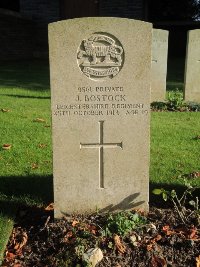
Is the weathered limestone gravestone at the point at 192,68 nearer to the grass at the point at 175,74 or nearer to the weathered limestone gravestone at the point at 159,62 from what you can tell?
the weathered limestone gravestone at the point at 159,62

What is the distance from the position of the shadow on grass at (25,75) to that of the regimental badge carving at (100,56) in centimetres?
816

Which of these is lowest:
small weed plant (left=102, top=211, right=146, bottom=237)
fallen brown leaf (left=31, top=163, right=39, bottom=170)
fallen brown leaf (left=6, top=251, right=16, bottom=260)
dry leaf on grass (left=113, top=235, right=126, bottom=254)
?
fallen brown leaf (left=6, top=251, right=16, bottom=260)

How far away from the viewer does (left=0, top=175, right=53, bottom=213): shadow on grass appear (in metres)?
4.48

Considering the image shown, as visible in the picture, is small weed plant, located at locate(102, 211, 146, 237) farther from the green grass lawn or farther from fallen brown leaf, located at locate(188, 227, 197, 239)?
the green grass lawn

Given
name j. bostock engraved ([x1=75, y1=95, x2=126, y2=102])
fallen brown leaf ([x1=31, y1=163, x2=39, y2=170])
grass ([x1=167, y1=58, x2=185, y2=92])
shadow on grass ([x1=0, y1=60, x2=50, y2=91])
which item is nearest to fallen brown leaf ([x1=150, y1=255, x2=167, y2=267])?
name j. bostock engraved ([x1=75, y1=95, x2=126, y2=102])

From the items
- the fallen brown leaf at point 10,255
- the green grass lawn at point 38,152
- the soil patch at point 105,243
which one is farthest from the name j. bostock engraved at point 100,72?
the fallen brown leaf at point 10,255

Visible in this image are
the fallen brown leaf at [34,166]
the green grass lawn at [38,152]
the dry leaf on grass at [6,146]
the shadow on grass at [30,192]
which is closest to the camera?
the shadow on grass at [30,192]

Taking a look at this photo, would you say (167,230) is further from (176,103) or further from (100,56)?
(176,103)

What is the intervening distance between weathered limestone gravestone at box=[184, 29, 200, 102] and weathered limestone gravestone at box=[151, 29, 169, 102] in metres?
0.53

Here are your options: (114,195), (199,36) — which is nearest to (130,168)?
(114,195)

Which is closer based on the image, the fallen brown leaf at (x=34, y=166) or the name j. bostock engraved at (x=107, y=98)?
the name j. bostock engraved at (x=107, y=98)

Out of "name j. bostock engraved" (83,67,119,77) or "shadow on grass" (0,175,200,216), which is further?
"shadow on grass" (0,175,200,216)

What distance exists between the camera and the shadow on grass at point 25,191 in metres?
4.48

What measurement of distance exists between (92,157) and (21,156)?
2146 millimetres
